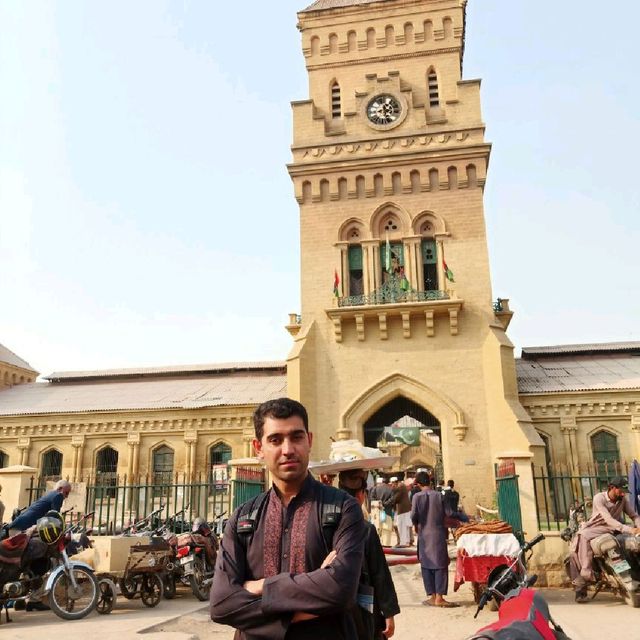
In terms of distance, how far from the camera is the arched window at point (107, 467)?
2512 cm

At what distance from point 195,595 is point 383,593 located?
6.60 m

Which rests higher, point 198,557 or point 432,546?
point 432,546

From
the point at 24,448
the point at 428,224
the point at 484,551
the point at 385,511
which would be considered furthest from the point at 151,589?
the point at 24,448

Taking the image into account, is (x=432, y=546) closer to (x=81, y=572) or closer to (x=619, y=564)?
(x=619, y=564)

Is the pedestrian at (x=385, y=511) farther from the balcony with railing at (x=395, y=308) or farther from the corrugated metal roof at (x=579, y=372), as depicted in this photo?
the corrugated metal roof at (x=579, y=372)

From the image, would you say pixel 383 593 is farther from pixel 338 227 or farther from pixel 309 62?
pixel 309 62

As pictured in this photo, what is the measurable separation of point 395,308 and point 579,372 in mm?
8561

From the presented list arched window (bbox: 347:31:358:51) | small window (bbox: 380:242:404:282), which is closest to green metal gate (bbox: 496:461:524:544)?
small window (bbox: 380:242:404:282)

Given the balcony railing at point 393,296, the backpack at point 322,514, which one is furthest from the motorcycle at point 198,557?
the balcony railing at point 393,296

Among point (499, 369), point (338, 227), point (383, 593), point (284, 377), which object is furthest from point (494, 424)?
→ point (383, 593)

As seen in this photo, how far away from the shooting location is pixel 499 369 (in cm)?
2039

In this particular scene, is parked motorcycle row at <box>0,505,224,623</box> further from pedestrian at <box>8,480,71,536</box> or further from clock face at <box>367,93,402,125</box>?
clock face at <box>367,93,402,125</box>

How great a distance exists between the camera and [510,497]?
11.4m

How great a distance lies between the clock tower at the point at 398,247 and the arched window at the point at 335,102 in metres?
0.06
